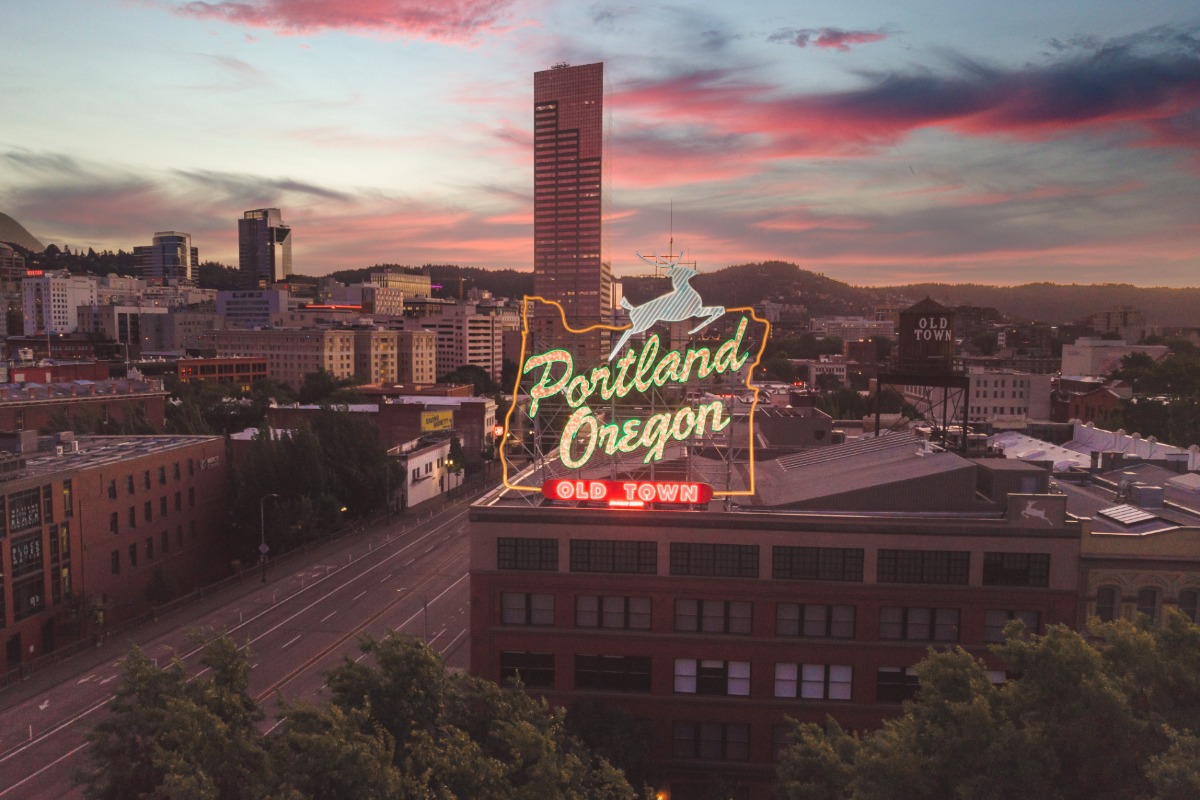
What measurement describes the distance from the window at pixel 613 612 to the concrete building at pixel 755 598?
0.07m

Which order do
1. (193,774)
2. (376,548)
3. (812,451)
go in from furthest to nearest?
1. (376,548)
2. (812,451)
3. (193,774)

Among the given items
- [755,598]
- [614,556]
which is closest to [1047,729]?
[755,598]

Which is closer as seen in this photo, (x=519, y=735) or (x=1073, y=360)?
(x=519, y=735)

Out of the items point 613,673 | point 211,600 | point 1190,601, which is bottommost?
point 211,600

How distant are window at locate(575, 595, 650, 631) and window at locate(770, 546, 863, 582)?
7148mm

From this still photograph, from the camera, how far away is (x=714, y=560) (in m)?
38.8

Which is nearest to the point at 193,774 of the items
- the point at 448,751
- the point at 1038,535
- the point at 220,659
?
the point at 220,659

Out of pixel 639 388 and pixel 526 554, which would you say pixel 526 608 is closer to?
pixel 526 554

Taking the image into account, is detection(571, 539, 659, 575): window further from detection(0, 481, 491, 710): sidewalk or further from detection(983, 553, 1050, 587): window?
detection(0, 481, 491, 710): sidewalk

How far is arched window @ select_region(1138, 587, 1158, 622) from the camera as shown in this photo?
3653 cm

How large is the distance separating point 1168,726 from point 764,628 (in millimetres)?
19674

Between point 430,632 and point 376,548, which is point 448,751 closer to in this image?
point 430,632

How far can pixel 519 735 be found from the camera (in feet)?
76.4

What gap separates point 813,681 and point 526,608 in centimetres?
1530
